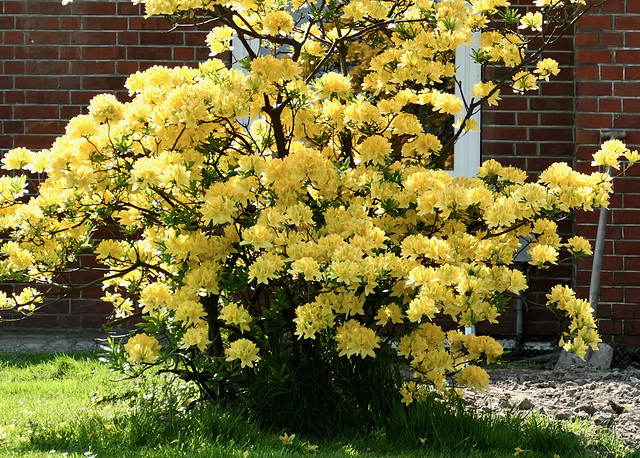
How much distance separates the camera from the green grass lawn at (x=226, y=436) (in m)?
2.79

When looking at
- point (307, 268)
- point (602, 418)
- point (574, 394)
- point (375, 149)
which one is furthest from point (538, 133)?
point (307, 268)

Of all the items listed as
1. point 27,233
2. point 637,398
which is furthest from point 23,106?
point 637,398

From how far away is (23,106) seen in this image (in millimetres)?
5426

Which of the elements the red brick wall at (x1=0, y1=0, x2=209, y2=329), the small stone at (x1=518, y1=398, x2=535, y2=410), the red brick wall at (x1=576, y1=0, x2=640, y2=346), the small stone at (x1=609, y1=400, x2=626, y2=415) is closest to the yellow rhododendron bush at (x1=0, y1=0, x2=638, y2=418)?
the small stone at (x1=518, y1=398, x2=535, y2=410)

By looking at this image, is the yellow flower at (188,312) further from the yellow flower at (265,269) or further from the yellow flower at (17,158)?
the yellow flower at (17,158)

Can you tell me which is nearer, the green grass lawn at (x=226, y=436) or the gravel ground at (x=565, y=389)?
the green grass lawn at (x=226, y=436)

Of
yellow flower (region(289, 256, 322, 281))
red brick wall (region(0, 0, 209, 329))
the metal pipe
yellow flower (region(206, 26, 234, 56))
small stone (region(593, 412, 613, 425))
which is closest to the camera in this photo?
yellow flower (region(289, 256, 322, 281))

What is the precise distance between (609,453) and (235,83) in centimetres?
199

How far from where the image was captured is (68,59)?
17.7ft

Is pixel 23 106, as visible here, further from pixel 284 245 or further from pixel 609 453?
pixel 609 453

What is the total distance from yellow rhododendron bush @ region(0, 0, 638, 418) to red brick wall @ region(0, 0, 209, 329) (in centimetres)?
207

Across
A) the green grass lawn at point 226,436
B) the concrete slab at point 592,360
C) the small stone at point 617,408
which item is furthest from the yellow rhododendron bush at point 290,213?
the concrete slab at point 592,360

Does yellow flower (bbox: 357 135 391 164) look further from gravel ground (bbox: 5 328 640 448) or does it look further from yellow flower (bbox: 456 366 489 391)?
gravel ground (bbox: 5 328 640 448)

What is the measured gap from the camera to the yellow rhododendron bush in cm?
281
